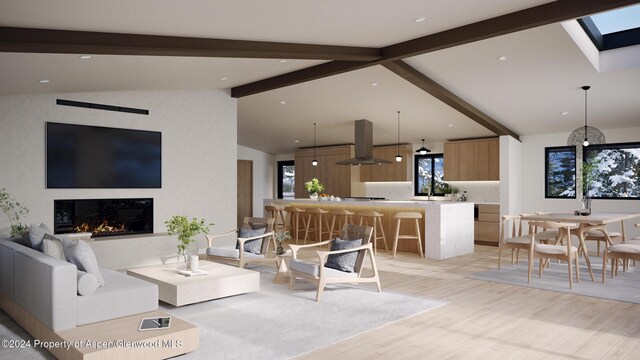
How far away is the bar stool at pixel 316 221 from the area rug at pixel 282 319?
4037mm

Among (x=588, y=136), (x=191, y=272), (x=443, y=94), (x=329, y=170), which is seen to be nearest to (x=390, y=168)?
(x=329, y=170)

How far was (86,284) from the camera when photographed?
3.41m

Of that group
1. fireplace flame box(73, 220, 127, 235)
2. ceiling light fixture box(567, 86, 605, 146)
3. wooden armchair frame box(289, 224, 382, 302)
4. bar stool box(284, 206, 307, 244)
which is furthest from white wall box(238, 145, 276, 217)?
ceiling light fixture box(567, 86, 605, 146)

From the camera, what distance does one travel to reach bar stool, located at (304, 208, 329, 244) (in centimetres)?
959

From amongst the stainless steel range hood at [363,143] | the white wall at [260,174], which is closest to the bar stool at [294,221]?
the stainless steel range hood at [363,143]

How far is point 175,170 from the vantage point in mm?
7863

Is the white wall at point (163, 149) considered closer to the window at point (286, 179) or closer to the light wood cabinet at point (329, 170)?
the light wood cabinet at point (329, 170)

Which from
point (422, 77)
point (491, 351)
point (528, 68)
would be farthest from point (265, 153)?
point (491, 351)

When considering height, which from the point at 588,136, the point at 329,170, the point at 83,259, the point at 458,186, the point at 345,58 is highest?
the point at 345,58

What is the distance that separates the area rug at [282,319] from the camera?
3.42 m

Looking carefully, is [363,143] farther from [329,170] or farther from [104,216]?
[104,216]

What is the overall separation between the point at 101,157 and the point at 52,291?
416 cm

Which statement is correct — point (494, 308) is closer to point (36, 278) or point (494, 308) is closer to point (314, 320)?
point (314, 320)

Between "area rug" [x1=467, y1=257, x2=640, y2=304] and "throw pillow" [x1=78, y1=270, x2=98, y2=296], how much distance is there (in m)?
4.74
